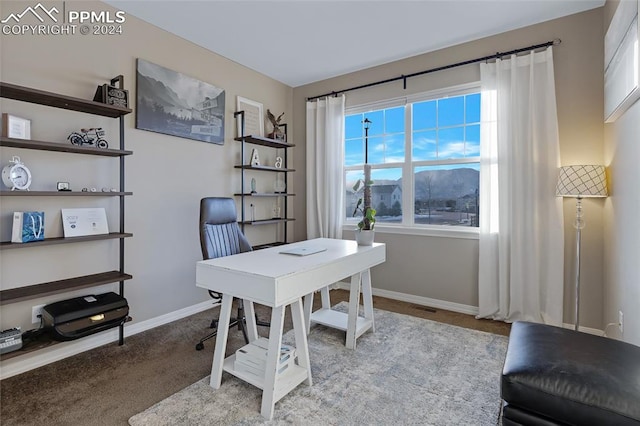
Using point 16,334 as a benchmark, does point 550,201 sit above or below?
above

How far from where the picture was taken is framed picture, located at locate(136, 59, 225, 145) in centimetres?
281

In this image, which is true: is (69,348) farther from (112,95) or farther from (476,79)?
(476,79)

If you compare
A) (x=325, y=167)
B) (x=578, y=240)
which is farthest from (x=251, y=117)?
(x=578, y=240)

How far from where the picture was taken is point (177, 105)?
306 centimetres

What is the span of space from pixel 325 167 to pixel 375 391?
109 inches

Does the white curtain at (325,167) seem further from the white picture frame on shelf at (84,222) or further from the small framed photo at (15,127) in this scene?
the small framed photo at (15,127)

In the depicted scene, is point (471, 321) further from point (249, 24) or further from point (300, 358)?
point (249, 24)

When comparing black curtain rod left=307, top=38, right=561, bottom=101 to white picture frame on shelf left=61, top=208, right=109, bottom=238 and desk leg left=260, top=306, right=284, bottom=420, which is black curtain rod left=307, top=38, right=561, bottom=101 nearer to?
white picture frame on shelf left=61, top=208, right=109, bottom=238

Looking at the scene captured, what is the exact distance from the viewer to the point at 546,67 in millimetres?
2797

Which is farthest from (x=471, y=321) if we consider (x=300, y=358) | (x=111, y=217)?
(x=111, y=217)

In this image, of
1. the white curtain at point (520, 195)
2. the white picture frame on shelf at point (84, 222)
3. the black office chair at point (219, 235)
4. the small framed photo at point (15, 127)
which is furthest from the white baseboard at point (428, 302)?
the small framed photo at point (15, 127)

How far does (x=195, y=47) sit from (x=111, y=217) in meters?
1.87

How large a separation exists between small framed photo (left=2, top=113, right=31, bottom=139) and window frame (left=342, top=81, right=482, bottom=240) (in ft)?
9.65

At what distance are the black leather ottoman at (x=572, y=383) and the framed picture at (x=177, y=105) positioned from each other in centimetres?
312
